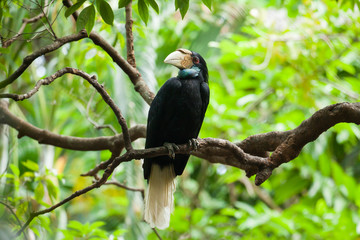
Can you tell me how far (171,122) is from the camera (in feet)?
12.1

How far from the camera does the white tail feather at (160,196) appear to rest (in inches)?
153

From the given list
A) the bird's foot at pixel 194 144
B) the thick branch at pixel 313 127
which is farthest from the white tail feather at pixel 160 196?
the thick branch at pixel 313 127

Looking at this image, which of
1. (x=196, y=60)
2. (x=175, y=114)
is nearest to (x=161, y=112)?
(x=175, y=114)

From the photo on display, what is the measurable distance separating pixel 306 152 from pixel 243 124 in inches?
43.1

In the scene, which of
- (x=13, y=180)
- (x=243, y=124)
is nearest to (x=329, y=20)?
(x=243, y=124)

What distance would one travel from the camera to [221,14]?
7309mm

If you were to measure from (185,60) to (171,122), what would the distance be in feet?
2.16

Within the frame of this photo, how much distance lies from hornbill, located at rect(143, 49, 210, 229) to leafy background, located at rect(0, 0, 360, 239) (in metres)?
0.79

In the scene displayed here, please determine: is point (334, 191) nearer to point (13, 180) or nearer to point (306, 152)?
point (306, 152)

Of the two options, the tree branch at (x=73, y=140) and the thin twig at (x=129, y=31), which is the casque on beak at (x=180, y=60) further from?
the tree branch at (x=73, y=140)

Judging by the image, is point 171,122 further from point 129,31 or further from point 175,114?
point 129,31

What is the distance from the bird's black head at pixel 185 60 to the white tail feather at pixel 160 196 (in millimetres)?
945

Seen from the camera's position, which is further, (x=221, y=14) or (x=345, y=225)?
(x=221, y=14)

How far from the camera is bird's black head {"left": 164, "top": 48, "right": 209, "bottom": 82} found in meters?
3.96
